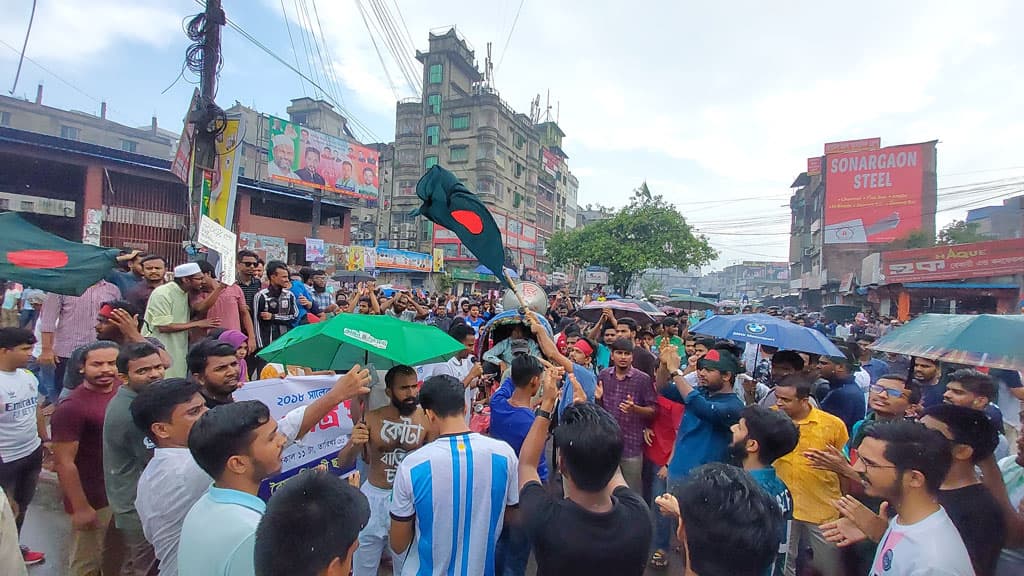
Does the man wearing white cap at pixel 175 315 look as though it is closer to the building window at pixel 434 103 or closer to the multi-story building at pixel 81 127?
the multi-story building at pixel 81 127

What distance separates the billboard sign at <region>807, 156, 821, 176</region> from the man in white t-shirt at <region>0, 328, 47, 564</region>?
58.0 meters

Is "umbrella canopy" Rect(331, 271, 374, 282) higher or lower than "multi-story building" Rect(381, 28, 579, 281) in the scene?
lower

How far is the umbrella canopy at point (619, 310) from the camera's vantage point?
30.0 ft

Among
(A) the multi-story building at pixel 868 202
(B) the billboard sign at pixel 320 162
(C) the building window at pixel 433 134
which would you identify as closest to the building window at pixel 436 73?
(C) the building window at pixel 433 134

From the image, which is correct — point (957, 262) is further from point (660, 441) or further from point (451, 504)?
point (451, 504)

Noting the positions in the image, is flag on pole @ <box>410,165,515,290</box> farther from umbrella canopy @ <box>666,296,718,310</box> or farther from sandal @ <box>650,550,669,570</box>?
umbrella canopy @ <box>666,296,718,310</box>

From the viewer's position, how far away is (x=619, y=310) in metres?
10.1

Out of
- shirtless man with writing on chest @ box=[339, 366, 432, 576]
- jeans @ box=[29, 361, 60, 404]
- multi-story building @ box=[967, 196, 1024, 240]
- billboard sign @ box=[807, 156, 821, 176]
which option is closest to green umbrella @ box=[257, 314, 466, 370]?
shirtless man with writing on chest @ box=[339, 366, 432, 576]

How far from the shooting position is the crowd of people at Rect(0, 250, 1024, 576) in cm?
173

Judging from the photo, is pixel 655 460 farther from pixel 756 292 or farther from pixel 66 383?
pixel 756 292

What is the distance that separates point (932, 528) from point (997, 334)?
4.48 feet

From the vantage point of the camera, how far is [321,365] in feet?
11.8

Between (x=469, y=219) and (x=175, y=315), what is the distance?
318 centimetres

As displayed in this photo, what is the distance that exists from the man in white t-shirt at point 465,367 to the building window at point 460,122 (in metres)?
39.1
